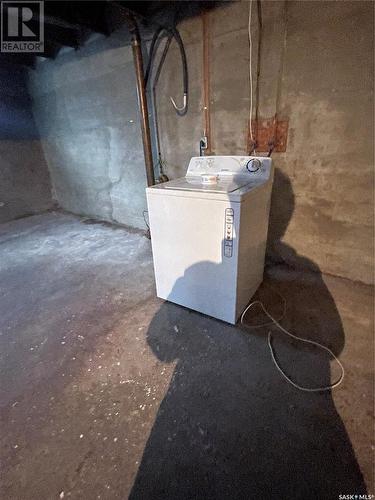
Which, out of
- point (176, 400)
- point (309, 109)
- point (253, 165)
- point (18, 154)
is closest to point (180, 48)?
point (309, 109)

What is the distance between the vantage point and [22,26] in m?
2.37

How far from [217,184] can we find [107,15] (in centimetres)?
233

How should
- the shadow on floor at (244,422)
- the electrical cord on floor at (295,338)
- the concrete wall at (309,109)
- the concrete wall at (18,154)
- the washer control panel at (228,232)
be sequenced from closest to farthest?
1. the shadow on floor at (244,422)
2. the electrical cord on floor at (295,338)
3. the washer control panel at (228,232)
4. the concrete wall at (309,109)
5. the concrete wall at (18,154)

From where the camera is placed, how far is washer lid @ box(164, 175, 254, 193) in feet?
4.17

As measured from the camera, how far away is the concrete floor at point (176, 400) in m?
0.82

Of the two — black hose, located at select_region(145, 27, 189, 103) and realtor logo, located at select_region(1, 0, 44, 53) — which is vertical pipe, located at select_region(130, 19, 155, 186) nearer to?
black hose, located at select_region(145, 27, 189, 103)

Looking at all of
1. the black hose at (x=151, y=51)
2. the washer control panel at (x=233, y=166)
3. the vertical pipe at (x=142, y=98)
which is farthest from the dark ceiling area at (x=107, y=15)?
the washer control panel at (x=233, y=166)

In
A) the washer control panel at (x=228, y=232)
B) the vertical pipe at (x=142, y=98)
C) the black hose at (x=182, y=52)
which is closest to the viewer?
the washer control panel at (x=228, y=232)

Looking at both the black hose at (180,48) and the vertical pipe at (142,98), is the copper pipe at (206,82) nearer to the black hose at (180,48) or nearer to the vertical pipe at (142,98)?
the black hose at (180,48)

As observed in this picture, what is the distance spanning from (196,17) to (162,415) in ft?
8.98

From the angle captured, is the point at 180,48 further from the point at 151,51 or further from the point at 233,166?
the point at 233,166

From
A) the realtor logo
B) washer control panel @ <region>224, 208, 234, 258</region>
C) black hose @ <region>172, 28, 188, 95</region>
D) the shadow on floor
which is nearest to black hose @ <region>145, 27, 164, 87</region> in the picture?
black hose @ <region>172, 28, 188, 95</region>

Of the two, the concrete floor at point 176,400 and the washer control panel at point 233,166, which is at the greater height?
the washer control panel at point 233,166

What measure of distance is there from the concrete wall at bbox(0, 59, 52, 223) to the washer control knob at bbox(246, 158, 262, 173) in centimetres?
386
